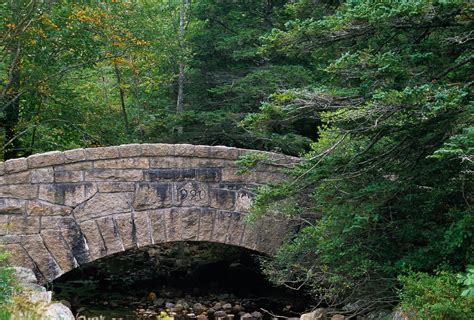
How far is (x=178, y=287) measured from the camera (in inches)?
447

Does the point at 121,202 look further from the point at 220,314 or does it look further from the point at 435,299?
the point at 435,299

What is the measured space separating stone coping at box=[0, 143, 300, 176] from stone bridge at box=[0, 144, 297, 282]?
11 mm

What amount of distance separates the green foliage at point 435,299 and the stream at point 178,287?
4022 millimetres

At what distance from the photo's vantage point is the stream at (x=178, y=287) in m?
9.74

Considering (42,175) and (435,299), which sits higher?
(42,175)

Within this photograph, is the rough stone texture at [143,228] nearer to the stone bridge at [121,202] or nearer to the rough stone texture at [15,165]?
the stone bridge at [121,202]

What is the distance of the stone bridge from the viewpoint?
7195 mm

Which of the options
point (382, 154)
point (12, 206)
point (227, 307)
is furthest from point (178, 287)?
point (382, 154)

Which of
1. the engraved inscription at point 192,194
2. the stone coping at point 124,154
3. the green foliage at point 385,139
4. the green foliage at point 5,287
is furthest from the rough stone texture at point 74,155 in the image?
the green foliage at point 385,139

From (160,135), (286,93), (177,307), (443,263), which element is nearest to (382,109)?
(286,93)

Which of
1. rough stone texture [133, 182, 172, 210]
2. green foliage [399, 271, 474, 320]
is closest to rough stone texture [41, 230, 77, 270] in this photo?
rough stone texture [133, 182, 172, 210]

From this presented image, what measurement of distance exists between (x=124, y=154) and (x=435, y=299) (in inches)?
164

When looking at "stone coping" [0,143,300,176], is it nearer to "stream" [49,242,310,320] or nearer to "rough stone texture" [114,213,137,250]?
"rough stone texture" [114,213,137,250]

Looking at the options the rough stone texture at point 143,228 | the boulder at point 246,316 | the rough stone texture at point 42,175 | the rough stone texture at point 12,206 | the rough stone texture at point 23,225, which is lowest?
the boulder at point 246,316
